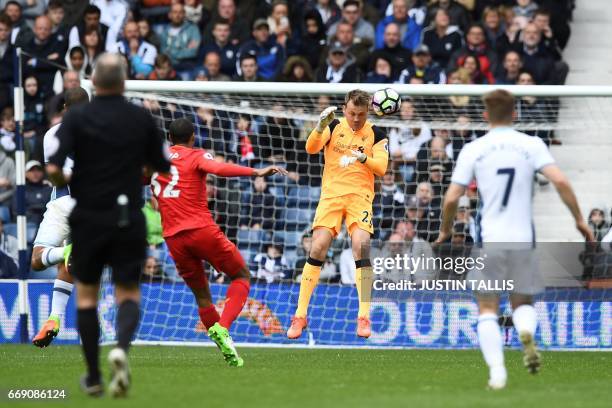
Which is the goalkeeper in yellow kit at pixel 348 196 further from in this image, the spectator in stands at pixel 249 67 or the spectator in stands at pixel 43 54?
the spectator in stands at pixel 43 54

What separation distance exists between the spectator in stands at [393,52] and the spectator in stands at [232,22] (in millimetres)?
2375

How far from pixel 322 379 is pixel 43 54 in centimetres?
1123

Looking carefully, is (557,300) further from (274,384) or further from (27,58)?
(27,58)

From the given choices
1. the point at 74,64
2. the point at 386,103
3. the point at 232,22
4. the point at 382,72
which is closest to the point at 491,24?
the point at 382,72

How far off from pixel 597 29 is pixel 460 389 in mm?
12568

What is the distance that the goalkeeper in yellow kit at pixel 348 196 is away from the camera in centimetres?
1261

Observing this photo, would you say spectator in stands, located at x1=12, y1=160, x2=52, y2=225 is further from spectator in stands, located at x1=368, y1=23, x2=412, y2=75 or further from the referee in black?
the referee in black

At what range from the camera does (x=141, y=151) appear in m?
8.03

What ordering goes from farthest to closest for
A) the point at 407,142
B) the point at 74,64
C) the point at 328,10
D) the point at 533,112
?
the point at 328,10 < the point at 74,64 < the point at 533,112 < the point at 407,142

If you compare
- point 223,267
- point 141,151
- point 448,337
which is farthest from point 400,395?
point 448,337

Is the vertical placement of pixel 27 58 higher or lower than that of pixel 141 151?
higher

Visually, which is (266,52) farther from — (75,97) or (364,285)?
(75,97)

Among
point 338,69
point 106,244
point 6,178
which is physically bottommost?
point 106,244

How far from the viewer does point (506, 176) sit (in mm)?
8742
